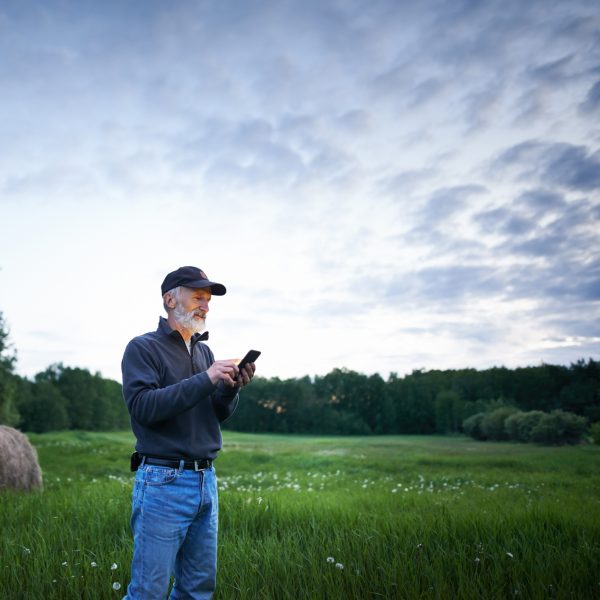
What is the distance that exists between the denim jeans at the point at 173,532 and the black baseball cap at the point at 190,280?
4.49 feet

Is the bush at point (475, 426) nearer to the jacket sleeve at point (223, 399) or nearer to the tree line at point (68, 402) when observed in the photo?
the jacket sleeve at point (223, 399)

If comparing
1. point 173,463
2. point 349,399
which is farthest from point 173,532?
point 349,399

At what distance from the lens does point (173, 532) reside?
354 cm

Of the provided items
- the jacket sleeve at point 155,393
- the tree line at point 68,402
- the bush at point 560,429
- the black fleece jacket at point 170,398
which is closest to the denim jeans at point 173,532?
the black fleece jacket at point 170,398

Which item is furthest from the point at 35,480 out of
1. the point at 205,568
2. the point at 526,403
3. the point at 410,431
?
the point at 410,431

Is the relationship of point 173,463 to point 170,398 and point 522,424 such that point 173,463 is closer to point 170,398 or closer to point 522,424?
point 170,398

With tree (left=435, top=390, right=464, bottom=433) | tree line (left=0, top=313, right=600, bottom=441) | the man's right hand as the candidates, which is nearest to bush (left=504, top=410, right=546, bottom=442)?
tree line (left=0, top=313, right=600, bottom=441)

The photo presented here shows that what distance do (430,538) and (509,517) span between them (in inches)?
56.2

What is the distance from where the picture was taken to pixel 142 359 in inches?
148

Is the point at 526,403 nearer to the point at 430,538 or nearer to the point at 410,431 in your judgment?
the point at 410,431

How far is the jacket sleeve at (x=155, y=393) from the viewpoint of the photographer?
11.3 ft

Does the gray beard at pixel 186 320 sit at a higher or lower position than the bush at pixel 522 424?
higher

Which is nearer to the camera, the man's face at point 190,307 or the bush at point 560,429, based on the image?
the man's face at point 190,307

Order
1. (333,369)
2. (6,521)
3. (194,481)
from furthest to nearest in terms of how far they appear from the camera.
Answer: (333,369), (6,521), (194,481)
